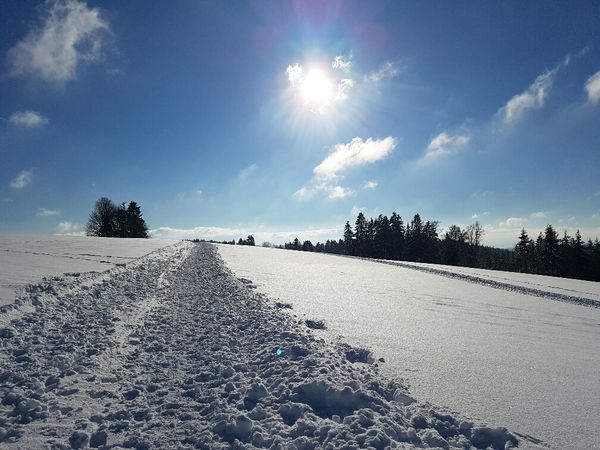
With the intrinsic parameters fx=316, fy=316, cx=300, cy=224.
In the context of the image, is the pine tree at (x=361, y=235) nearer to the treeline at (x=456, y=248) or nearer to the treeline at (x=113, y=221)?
the treeline at (x=456, y=248)

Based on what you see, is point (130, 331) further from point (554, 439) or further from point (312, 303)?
point (554, 439)

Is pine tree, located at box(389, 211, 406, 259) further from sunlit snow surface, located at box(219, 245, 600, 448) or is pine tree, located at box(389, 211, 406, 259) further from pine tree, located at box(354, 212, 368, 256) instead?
sunlit snow surface, located at box(219, 245, 600, 448)

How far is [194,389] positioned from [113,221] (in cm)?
9093

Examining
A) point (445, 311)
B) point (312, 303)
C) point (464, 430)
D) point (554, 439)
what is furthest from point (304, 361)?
point (445, 311)

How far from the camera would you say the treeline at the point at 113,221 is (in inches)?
3218

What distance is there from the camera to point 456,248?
69.6 metres

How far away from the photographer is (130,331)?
7.07 m

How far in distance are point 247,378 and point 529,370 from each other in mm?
5003

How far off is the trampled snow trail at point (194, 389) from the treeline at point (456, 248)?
6996 centimetres

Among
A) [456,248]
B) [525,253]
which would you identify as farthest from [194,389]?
[525,253]

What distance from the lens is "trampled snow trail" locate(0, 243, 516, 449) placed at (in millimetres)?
3578

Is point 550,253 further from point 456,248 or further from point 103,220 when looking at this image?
point 103,220

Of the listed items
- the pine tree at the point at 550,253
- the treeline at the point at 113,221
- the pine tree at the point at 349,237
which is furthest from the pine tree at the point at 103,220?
the pine tree at the point at 550,253

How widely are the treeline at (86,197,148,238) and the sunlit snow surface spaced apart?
81.8 m
